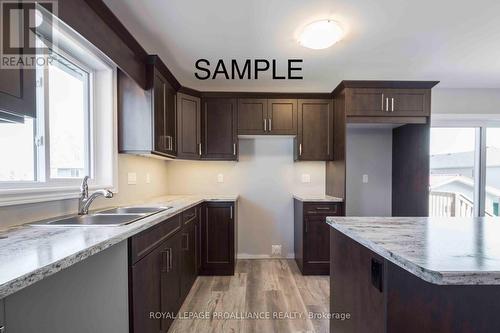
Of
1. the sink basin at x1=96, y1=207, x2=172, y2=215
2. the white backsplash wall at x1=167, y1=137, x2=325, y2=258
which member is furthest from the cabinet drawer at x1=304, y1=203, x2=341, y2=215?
the sink basin at x1=96, y1=207, x2=172, y2=215

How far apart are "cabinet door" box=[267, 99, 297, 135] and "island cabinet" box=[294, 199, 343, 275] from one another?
1.00 meters

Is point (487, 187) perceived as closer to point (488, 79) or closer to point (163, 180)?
point (488, 79)

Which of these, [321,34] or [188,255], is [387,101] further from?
[188,255]

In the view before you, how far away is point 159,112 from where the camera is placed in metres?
2.30

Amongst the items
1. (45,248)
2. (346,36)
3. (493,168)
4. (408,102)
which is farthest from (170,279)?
(493,168)

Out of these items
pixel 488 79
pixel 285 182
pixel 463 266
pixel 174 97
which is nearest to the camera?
pixel 463 266

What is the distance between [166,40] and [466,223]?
265 centimetres

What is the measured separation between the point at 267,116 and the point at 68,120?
2.13m

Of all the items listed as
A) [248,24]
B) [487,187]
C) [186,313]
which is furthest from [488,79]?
[186,313]

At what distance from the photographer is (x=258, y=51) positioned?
8.02 ft

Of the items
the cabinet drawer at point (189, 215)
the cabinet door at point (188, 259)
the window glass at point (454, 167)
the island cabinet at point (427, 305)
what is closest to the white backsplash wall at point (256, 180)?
the cabinet drawer at point (189, 215)

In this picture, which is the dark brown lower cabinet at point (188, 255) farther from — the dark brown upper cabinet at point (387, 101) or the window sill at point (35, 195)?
the dark brown upper cabinet at point (387, 101)

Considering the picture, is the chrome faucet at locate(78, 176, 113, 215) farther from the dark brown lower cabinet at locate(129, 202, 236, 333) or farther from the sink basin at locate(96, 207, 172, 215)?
the dark brown lower cabinet at locate(129, 202, 236, 333)

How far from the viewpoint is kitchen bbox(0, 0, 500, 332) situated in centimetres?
90
